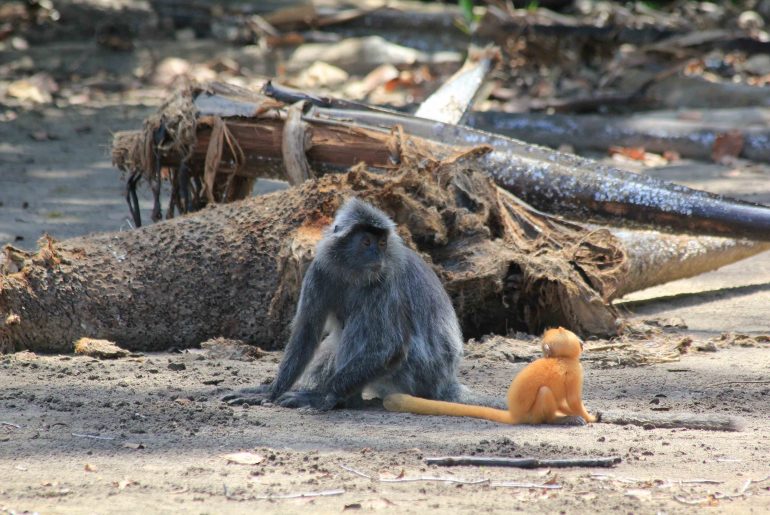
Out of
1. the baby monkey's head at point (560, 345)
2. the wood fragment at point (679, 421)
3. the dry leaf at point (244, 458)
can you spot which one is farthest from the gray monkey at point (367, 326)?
the dry leaf at point (244, 458)

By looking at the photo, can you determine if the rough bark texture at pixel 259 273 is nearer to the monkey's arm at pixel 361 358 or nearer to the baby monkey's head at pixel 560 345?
the monkey's arm at pixel 361 358

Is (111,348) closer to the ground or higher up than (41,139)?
closer to the ground

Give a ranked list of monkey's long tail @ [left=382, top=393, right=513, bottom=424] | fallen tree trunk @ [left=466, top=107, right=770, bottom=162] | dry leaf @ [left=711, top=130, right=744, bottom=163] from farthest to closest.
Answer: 1. fallen tree trunk @ [left=466, top=107, right=770, bottom=162]
2. dry leaf @ [left=711, top=130, right=744, bottom=163]
3. monkey's long tail @ [left=382, top=393, right=513, bottom=424]

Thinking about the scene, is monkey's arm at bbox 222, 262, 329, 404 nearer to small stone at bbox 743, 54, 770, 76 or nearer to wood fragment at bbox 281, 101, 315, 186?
wood fragment at bbox 281, 101, 315, 186

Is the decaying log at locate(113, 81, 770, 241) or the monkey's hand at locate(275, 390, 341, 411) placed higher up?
the decaying log at locate(113, 81, 770, 241)

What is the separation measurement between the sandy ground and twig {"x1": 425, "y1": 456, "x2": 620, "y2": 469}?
0.04 meters

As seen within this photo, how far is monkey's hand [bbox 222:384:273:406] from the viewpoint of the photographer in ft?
16.1

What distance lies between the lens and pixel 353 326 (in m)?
5.05

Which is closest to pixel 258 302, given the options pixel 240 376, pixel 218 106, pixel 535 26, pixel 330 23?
pixel 240 376

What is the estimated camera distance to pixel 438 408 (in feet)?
15.9

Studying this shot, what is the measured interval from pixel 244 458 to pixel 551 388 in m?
1.40

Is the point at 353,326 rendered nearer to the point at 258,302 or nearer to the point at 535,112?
the point at 258,302

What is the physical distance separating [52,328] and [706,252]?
4.34 meters

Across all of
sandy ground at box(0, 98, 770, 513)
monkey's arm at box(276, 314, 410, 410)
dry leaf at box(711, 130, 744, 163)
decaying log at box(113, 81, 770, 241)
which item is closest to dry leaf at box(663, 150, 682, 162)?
dry leaf at box(711, 130, 744, 163)
